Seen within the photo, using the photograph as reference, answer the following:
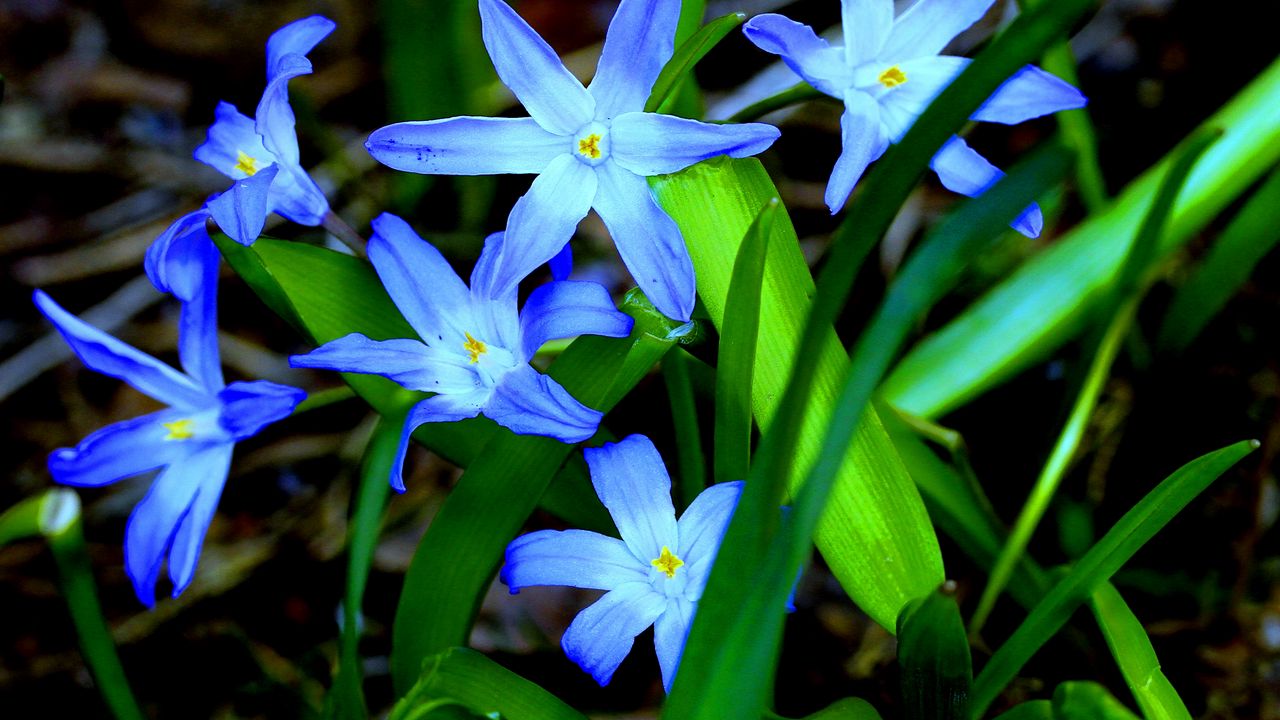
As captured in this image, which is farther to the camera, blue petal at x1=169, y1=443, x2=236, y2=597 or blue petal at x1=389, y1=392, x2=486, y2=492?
blue petal at x1=169, y1=443, x2=236, y2=597

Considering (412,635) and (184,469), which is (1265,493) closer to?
(412,635)

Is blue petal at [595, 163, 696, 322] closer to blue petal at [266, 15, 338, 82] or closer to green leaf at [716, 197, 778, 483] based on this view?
green leaf at [716, 197, 778, 483]

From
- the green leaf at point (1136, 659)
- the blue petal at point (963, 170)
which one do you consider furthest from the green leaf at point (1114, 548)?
the blue petal at point (963, 170)

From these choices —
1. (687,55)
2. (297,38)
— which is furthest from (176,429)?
(687,55)

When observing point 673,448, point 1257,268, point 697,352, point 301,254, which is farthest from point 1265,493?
point 301,254

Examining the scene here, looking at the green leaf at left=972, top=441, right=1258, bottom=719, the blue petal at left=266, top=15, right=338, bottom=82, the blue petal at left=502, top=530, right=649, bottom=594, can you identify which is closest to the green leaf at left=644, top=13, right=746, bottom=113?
the blue petal at left=266, top=15, right=338, bottom=82

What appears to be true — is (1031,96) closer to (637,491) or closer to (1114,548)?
(1114,548)

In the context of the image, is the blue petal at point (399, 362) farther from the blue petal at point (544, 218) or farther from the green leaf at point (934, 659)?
the green leaf at point (934, 659)
